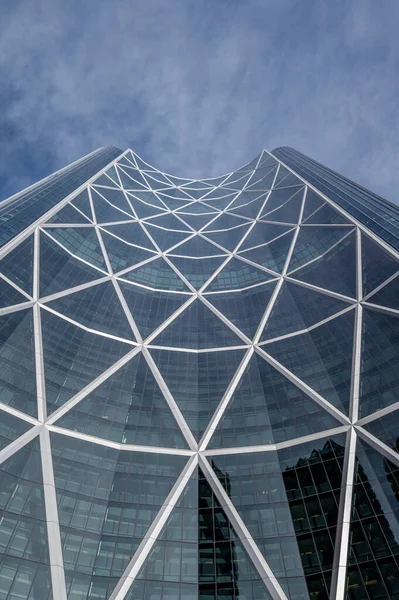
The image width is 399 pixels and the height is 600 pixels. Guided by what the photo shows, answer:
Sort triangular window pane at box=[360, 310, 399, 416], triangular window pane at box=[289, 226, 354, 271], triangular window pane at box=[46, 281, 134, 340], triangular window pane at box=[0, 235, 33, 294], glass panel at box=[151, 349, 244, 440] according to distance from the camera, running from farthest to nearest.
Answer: triangular window pane at box=[289, 226, 354, 271], triangular window pane at box=[46, 281, 134, 340], triangular window pane at box=[0, 235, 33, 294], glass panel at box=[151, 349, 244, 440], triangular window pane at box=[360, 310, 399, 416]

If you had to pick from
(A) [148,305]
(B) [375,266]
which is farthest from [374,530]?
(A) [148,305]

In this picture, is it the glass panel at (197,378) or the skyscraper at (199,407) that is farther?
the glass panel at (197,378)

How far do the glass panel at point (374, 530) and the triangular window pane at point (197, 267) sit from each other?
31.6m

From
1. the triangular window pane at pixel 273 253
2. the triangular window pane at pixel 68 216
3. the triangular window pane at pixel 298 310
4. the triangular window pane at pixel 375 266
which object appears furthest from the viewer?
the triangular window pane at pixel 273 253

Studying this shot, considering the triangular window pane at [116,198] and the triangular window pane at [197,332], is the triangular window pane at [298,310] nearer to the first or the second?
the triangular window pane at [197,332]

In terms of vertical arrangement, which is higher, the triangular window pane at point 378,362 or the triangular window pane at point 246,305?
the triangular window pane at point 246,305

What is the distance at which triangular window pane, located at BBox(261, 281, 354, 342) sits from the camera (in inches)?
1785

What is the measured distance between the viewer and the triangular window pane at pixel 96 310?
4497 cm

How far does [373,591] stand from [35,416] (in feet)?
82.3

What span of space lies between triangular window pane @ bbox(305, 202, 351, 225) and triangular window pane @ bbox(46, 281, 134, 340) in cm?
2940

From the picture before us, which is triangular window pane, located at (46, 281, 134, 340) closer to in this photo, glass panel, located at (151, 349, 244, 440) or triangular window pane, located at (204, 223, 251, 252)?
glass panel, located at (151, 349, 244, 440)

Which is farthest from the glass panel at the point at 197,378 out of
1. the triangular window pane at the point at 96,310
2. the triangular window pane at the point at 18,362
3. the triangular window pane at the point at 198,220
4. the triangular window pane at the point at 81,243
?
the triangular window pane at the point at 198,220

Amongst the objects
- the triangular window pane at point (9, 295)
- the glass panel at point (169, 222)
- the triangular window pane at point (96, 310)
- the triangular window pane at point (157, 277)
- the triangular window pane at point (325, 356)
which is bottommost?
the triangular window pane at point (325, 356)

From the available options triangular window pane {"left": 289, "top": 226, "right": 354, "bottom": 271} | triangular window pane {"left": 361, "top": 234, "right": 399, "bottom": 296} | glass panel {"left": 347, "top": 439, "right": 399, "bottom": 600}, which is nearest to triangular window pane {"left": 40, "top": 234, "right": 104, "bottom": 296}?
triangular window pane {"left": 289, "top": 226, "right": 354, "bottom": 271}
